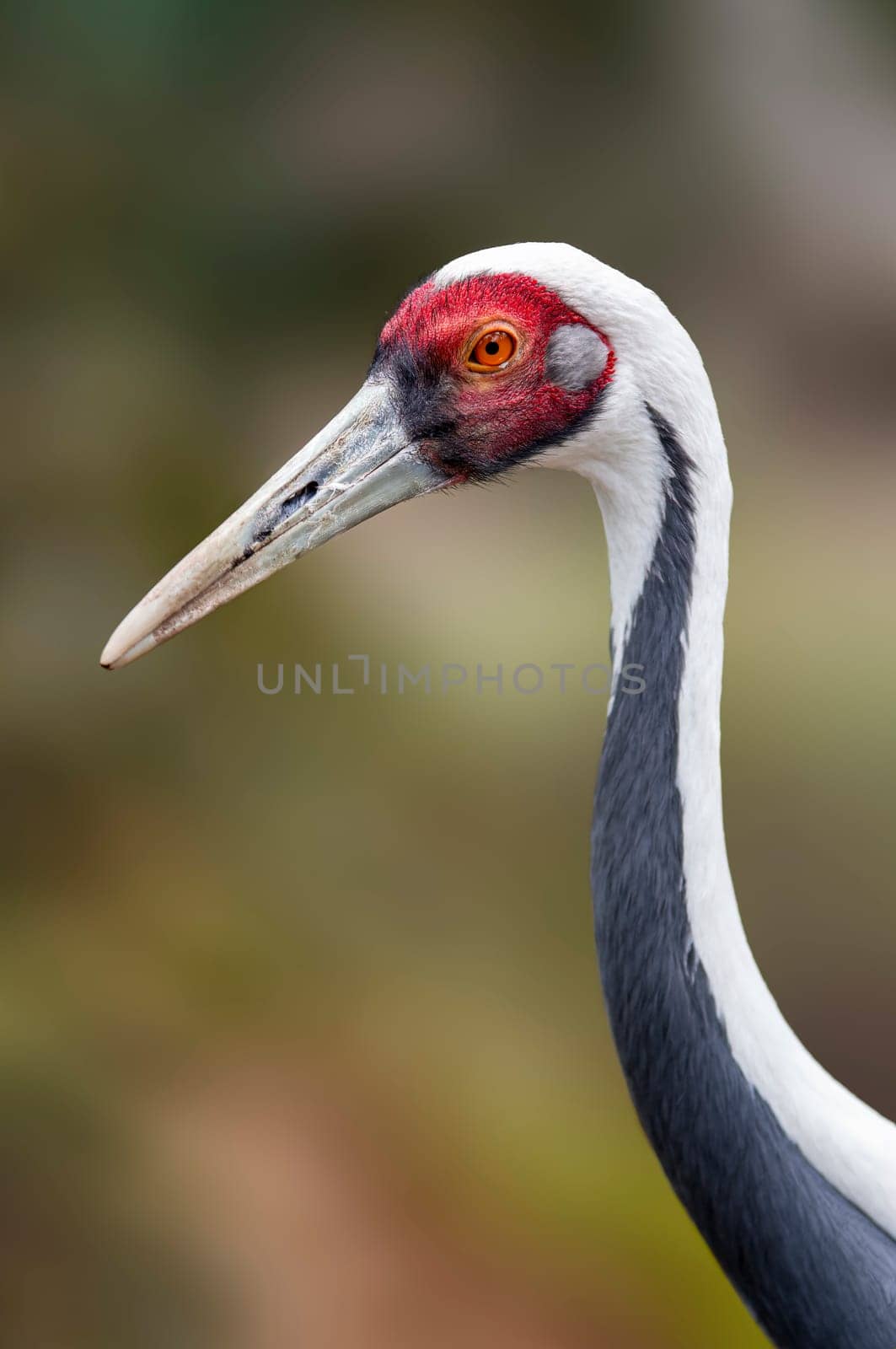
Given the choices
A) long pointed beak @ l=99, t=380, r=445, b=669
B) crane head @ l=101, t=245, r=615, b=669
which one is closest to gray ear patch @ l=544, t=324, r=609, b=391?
crane head @ l=101, t=245, r=615, b=669

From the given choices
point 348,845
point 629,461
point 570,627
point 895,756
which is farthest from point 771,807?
point 629,461

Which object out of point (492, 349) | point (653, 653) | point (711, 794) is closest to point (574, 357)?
point (492, 349)

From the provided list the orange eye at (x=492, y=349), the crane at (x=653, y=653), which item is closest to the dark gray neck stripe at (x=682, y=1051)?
the crane at (x=653, y=653)

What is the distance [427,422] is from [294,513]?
0.13m

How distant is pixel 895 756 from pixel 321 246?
5.40ft

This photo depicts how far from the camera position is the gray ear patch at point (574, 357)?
36.0 inches

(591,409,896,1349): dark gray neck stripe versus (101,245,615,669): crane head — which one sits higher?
(101,245,615,669): crane head

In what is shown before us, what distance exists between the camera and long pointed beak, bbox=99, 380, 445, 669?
39.0 inches

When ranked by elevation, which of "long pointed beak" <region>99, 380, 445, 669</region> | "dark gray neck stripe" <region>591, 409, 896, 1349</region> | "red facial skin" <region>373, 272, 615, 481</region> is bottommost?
"dark gray neck stripe" <region>591, 409, 896, 1349</region>

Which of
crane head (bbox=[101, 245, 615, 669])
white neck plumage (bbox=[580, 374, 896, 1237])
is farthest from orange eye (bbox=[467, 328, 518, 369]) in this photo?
white neck plumage (bbox=[580, 374, 896, 1237])

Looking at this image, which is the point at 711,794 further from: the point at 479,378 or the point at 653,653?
the point at 479,378

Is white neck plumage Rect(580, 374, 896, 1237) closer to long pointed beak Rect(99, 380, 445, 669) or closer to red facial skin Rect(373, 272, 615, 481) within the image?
red facial skin Rect(373, 272, 615, 481)

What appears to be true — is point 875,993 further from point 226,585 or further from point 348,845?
point 226,585

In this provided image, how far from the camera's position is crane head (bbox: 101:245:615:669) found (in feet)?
3.01
